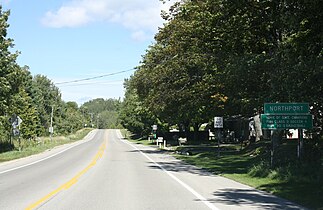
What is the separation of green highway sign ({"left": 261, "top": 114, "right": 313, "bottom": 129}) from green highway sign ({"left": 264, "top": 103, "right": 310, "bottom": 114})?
0.18 meters

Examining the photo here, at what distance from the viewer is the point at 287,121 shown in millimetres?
18906

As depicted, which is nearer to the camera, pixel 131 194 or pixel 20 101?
pixel 131 194

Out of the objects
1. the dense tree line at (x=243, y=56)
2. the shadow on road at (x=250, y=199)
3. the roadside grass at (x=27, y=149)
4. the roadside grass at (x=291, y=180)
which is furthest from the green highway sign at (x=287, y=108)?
the roadside grass at (x=27, y=149)

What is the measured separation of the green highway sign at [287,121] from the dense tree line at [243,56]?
2.55 feet

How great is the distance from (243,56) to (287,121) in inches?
163

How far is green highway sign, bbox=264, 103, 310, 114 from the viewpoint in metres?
18.3

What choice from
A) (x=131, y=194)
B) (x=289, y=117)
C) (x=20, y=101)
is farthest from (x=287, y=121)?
(x=20, y=101)

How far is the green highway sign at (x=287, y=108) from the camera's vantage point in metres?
18.3

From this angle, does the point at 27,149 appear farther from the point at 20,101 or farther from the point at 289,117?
the point at 289,117

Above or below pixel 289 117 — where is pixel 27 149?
below

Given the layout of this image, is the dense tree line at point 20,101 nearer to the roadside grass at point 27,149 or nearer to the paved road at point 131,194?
the roadside grass at point 27,149

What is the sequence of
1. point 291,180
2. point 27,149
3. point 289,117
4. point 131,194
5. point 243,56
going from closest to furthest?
point 131,194 → point 291,180 → point 289,117 → point 243,56 → point 27,149

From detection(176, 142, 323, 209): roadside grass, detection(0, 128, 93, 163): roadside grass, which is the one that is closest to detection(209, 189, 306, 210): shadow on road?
detection(176, 142, 323, 209): roadside grass

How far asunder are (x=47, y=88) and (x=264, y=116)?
131 meters
